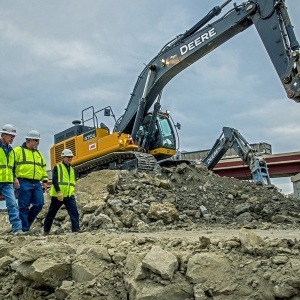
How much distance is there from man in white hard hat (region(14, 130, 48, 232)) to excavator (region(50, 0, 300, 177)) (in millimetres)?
5029

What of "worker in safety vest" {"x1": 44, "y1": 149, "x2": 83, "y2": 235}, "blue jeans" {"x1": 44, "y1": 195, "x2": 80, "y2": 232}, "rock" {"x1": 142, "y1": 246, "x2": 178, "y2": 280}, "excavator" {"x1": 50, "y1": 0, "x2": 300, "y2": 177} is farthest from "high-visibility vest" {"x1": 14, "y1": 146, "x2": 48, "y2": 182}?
"excavator" {"x1": 50, "y1": 0, "x2": 300, "y2": 177}

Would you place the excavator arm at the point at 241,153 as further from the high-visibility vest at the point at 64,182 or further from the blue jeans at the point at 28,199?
the blue jeans at the point at 28,199

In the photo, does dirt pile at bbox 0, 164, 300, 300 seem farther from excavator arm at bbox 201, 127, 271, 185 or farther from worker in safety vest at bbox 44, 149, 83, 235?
excavator arm at bbox 201, 127, 271, 185

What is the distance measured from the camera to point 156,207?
9086 millimetres

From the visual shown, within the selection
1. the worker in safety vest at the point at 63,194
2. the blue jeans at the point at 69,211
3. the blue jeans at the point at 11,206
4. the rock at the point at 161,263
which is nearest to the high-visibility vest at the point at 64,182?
the worker in safety vest at the point at 63,194

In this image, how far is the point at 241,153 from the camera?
13.5 meters

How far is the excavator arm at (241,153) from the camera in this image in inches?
502

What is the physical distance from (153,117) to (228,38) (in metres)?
3.59

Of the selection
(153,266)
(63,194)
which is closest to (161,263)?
(153,266)

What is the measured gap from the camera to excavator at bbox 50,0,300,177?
9648mm

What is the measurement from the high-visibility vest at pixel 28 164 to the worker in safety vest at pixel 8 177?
21 centimetres

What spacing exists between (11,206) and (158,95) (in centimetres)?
760

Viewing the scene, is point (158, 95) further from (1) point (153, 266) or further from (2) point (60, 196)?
(1) point (153, 266)

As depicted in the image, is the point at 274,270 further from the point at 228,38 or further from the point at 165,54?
the point at 165,54
